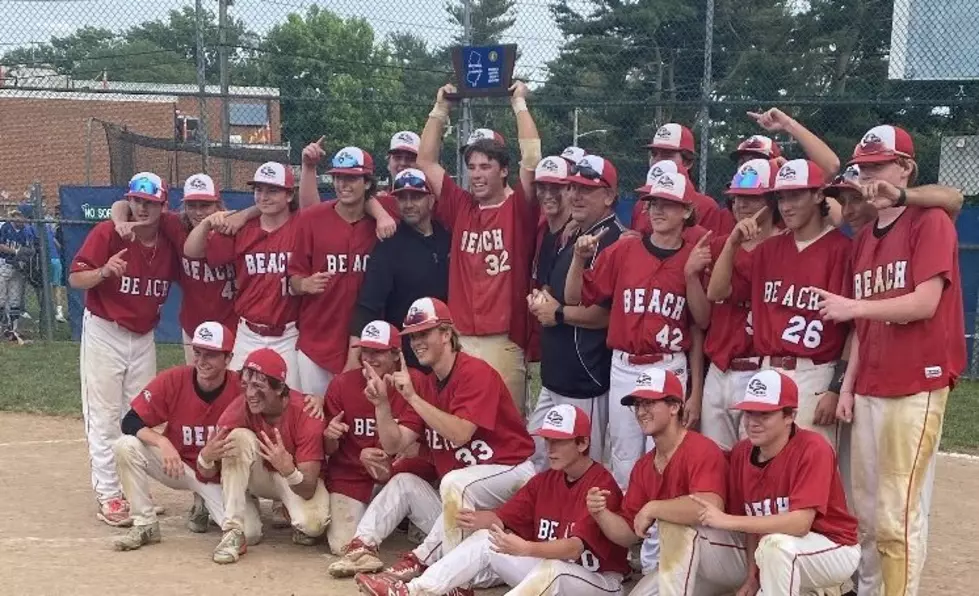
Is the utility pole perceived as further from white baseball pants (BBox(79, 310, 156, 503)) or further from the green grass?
white baseball pants (BBox(79, 310, 156, 503))

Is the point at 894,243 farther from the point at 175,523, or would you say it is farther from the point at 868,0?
the point at 868,0

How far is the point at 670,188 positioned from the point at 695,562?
160 cm

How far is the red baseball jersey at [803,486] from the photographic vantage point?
417 centimetres

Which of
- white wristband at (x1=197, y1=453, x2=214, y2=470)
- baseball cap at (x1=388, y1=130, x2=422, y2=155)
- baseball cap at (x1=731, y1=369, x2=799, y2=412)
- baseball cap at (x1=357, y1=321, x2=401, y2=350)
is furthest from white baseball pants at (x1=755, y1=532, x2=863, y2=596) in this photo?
baseball cap at (x1=388, y1=130, x2=422, y2=155)

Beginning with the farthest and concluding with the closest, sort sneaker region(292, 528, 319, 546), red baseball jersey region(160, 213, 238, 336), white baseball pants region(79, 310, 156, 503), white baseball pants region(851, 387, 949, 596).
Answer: red baseball jersey region(160, 213, 238, 336), white baseball pants region(79, 310, 156, 503), sneaker region(292, 528, 319, 546), white baseball pants region(851, 387, 949, 596)

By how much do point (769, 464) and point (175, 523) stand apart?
336 centimetres

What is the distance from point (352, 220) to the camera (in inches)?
244

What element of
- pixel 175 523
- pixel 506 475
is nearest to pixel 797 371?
pixel 506 475

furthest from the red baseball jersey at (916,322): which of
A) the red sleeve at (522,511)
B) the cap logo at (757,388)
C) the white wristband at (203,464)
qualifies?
the white wristband at (203,464)

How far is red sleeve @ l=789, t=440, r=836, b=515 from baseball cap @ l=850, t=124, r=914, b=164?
1107mm

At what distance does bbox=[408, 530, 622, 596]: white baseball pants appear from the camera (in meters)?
4.50

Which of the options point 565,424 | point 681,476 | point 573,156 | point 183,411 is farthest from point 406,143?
point 681,476

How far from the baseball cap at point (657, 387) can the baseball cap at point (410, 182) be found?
6.10 feet

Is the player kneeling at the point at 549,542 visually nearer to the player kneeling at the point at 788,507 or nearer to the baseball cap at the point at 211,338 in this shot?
the player kneeling at the point at 788,507
